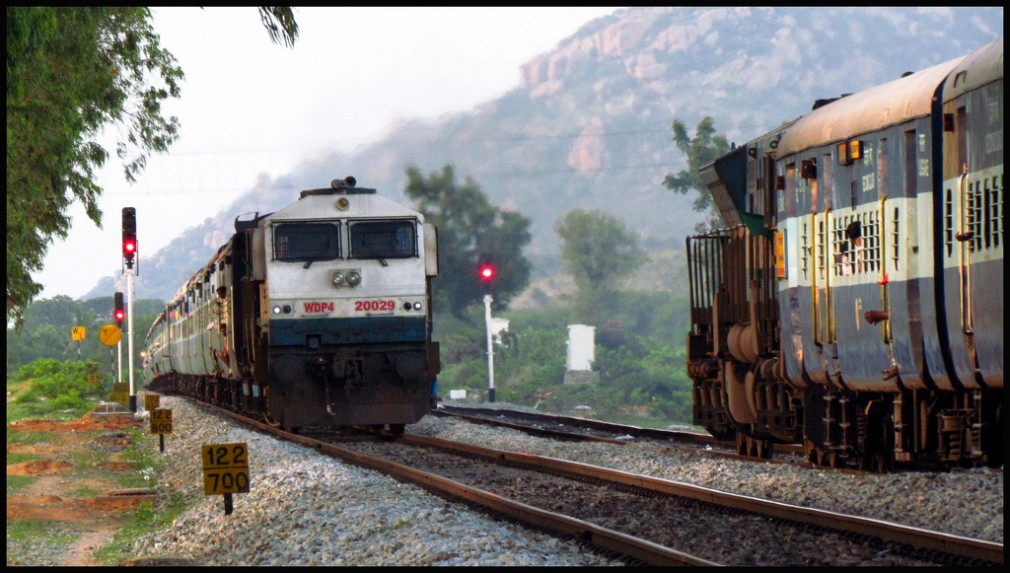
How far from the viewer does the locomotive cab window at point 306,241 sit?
65.7ft

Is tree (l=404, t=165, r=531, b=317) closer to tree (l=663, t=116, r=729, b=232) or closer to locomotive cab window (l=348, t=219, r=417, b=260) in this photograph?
tree (l=663, t=116, r=729, b=232)

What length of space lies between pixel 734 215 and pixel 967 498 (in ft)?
22.2

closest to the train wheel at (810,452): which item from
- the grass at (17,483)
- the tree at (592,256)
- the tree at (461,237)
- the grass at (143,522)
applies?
the grass at (143,522)

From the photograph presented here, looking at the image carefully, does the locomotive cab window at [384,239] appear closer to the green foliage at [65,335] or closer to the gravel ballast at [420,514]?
the gravel ballast at [420,514]

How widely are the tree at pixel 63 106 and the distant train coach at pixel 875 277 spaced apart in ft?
19.1

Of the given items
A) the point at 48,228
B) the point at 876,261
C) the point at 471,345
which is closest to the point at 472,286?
the point at 471,345

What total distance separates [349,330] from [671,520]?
9899mm

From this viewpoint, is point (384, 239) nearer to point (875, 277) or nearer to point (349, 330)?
point (349, 330)

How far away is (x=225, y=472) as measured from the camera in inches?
484

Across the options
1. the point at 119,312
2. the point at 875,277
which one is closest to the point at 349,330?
the point at 875,277

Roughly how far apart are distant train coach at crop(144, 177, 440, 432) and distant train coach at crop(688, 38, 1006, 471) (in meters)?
5.39

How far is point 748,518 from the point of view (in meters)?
11.0

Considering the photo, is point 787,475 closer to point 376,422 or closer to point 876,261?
point 876,261

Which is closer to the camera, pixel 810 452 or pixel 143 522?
pixel 810 452
